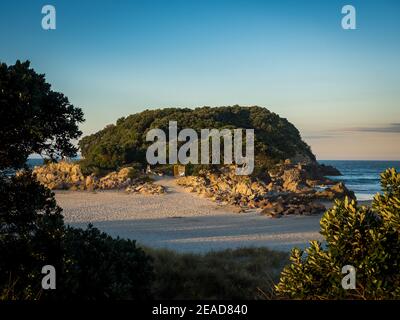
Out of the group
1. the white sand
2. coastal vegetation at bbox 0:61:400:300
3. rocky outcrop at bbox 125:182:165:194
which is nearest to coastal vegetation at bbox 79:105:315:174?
rocky outcrop at bbox 125:182:165:194

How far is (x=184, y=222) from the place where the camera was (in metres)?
22.4

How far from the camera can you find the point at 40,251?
681 cm

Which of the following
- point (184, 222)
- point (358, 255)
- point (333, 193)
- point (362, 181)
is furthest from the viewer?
point (362, 181)

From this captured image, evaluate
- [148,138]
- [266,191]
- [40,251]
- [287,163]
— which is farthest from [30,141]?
[148,138]

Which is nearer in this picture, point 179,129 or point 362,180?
point 179,129

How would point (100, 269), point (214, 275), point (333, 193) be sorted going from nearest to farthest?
point (100, 269) → point (214, 275) → point (333, 193)

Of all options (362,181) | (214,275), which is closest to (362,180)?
(362,181)

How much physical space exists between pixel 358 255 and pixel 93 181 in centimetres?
3499

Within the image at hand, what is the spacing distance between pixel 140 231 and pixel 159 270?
880cm

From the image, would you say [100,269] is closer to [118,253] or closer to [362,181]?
[118,253]

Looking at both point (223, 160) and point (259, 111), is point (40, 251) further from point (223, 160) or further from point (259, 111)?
point (259, 111)

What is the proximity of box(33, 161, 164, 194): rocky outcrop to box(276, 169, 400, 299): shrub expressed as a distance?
2912cm

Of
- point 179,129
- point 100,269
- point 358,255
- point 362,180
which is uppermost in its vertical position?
point 179,129

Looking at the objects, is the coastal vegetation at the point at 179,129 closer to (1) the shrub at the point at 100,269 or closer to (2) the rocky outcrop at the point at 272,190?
(2) the rocky outcrop at the point at 272,190
